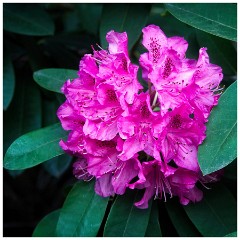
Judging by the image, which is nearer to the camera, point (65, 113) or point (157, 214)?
point (65, 113)

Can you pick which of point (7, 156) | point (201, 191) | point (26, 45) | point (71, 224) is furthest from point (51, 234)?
point (26, 45)

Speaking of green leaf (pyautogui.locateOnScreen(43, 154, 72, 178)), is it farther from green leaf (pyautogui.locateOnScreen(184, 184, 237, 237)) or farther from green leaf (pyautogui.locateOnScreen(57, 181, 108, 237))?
green leaf (pyautogui.locateOnScreen(184, 184, 237, 237))

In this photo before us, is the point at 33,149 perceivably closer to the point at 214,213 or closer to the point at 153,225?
the point at 153,225

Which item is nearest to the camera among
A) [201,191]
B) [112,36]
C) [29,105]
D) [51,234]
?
[112,36]

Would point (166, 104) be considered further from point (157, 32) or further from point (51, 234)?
point (51, 234)

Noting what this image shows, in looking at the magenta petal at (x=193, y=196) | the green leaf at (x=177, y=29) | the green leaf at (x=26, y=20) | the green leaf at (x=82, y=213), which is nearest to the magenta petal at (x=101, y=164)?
the green leaf at (x=82, y=213)

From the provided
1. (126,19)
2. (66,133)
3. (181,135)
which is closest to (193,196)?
(181,135)
